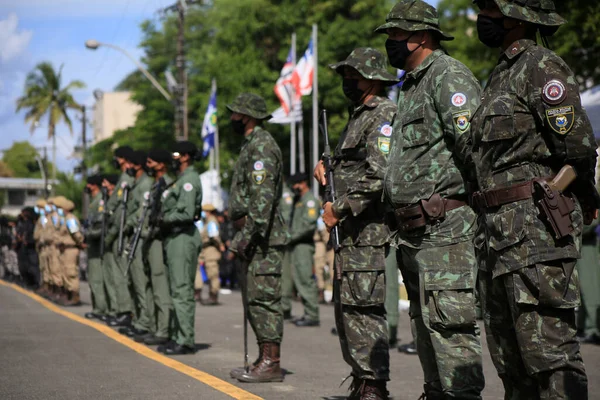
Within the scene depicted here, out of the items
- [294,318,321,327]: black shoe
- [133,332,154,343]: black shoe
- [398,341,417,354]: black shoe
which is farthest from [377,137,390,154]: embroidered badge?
[294,318,321,327]: black shoe

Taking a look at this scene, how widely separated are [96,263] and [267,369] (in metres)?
7.99

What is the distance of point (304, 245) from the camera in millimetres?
15086

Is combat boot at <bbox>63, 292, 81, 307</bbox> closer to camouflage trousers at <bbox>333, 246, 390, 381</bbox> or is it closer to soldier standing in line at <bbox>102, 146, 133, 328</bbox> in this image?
soldier standing in line at <bbox>102, 146, 133, 328</bbox>

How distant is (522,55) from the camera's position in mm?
4766

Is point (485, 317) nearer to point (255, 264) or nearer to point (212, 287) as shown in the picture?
point (255, 264)

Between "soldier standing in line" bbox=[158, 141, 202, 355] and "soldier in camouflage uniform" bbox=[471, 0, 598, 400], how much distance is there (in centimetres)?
542

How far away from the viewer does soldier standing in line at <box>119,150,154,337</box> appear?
11.8m

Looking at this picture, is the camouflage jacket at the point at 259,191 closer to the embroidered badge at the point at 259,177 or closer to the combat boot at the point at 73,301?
the embroidered badge at the point at 259,177

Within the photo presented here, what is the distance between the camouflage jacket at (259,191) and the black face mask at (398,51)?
2775mm

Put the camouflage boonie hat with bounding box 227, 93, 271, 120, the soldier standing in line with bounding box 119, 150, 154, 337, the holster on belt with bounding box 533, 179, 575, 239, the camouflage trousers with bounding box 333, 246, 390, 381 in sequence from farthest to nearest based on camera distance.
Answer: the soldier standing in line with bounding box 119, 150, 154, 337 → the camouflage boonie hat with bounding box 227, 93, 271, 120 → the camouflage trousers with bounding box 333, 246, 390, 381 → the holster on belt with bounding box 533, 179, 575, 239

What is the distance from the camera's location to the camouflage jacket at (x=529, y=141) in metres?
4.57

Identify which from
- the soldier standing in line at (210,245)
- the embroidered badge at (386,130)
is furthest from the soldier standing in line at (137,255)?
the soldier standing in line at (210,245)

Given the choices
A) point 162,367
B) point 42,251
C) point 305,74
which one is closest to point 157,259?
point 162,367

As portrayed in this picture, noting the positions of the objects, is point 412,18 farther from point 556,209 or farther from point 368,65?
point 556,209
